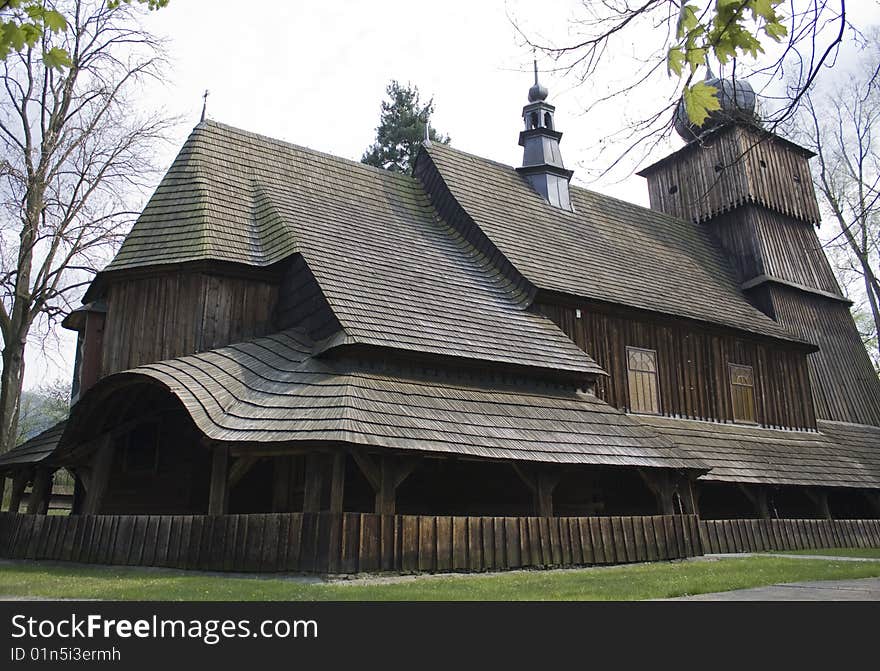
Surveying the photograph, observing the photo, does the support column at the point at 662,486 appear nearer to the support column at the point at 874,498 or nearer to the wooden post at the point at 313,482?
the wooden post at the point at 313,482

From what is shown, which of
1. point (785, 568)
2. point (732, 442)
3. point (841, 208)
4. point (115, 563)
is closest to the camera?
point (785, 568)

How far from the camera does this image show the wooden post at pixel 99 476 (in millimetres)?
13045

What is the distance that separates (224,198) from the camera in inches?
664

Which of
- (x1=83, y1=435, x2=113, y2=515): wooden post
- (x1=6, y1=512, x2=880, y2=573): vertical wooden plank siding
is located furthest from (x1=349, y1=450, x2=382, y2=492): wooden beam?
(x1=83, y1=435, x2=113, y2=515): wooden post

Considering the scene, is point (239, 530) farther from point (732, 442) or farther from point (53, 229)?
point (53, 229)

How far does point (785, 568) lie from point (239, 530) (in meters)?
7.37

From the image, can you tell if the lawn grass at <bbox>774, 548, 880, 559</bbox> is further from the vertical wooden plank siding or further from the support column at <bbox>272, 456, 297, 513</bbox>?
the support column at <bbox>272, 456, 297, 513</bbox>

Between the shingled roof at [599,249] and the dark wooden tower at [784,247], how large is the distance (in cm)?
96

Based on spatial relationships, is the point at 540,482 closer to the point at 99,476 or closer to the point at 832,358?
the point at 99,476

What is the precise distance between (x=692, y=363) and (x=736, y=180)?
867 cm

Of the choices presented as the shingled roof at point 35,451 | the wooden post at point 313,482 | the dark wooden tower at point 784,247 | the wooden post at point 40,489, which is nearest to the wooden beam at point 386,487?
the wooden post at point 313,482

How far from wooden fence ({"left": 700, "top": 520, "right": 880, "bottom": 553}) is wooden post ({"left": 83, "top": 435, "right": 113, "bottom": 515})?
1088cm

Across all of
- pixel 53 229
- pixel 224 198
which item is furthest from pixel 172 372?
pixel 53 229

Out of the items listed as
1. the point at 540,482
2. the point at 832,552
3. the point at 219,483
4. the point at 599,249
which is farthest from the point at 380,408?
the point at 599,249
